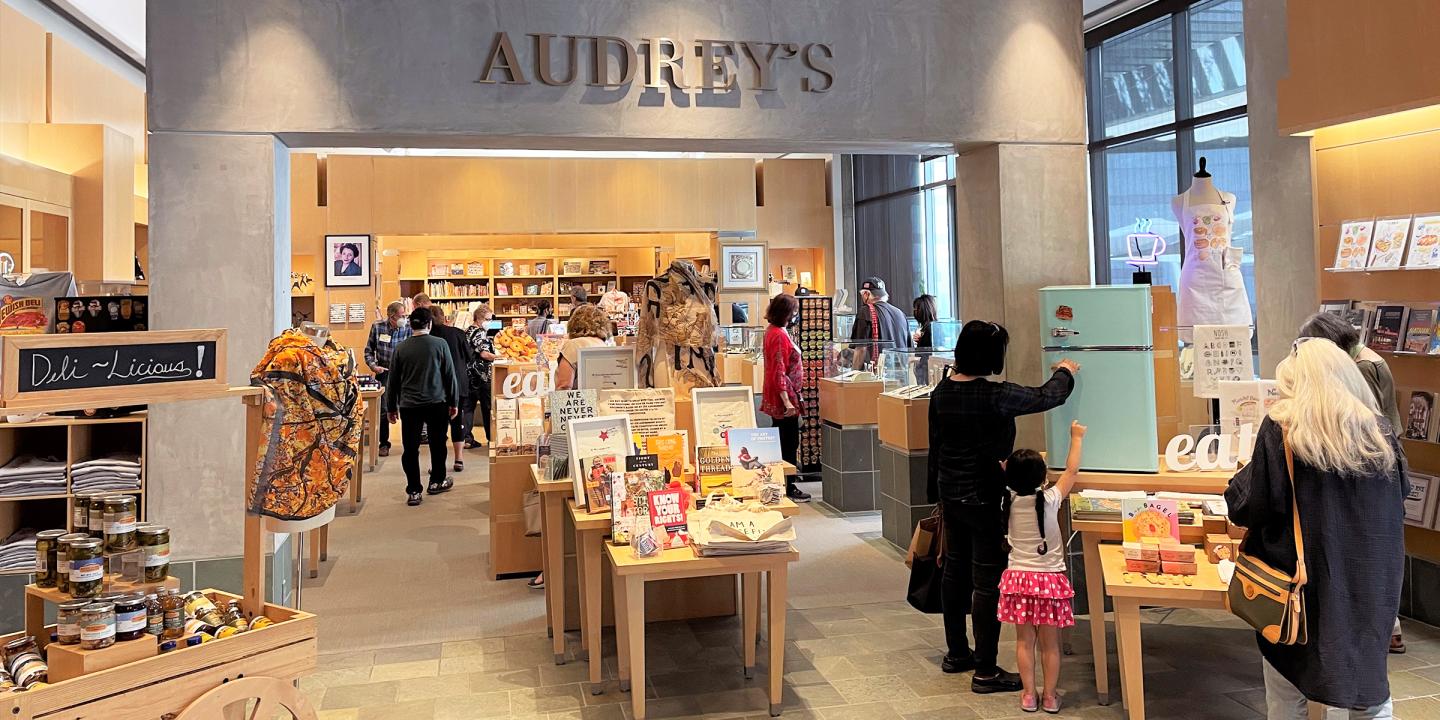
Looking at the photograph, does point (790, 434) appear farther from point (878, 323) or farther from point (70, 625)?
point (70, 625)

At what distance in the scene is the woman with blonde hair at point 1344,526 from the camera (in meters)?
2.37

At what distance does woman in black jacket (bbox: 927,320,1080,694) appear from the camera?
3.62 m

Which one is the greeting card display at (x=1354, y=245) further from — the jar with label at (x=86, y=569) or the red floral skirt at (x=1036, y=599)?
the jar with label at (x=86, y=569)

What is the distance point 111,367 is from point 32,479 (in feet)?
7.88

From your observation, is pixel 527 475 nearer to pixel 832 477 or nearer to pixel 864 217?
pixel 832 477

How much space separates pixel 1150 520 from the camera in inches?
134

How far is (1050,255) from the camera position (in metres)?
5.05

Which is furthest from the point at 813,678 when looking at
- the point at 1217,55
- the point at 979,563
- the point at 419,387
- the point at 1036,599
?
the point at 1217,55

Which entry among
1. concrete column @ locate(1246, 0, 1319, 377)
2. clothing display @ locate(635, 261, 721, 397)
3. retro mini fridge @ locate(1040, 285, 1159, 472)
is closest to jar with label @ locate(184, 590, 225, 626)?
clothing display @ locate(635, 261, 721, 397)

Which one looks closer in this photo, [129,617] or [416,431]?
[129,617]

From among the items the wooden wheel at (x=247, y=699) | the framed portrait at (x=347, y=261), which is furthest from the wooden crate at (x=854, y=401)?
the framed portrait at (x=347, y=261)

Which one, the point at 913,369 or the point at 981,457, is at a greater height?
the point at 913,369

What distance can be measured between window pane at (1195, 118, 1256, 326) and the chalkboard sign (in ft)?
26.1

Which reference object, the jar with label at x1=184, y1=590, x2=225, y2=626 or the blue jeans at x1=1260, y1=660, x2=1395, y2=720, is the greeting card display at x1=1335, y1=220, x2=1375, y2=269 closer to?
the blue jeans at x1=1260, y1=660, x2=1395, y2=720
